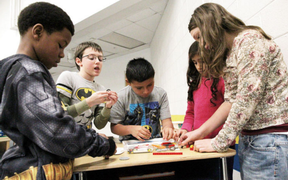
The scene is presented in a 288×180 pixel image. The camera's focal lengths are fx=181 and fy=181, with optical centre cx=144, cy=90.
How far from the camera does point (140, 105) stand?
1.25m

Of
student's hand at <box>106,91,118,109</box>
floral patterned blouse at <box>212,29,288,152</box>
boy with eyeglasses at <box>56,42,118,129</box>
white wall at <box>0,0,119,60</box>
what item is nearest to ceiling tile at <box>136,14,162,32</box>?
white wall at <box>0,0,119,60</box>

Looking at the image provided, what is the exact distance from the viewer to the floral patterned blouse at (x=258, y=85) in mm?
638

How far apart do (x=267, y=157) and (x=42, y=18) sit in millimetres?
913

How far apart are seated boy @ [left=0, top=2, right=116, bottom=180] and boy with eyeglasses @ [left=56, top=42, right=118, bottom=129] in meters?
0.37

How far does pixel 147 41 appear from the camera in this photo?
183 inches

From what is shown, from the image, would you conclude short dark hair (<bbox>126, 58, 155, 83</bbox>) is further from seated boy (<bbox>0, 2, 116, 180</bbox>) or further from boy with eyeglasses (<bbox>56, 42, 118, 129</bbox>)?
seated boy (<bbox>0, 2, 116, 180</bbox>)

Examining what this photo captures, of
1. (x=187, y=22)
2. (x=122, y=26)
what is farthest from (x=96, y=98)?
(x=122, y=26)

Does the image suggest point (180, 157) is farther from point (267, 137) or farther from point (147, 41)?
point (147, 41)

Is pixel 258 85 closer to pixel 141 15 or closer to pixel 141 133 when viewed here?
pixel 141 133

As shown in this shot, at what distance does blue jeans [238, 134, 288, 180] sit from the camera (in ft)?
2.04

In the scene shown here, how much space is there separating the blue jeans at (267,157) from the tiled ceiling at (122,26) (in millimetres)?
2468

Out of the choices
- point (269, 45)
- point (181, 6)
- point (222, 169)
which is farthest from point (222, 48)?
point (181, 6)

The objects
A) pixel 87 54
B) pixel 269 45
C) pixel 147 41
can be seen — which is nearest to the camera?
pixel 269 45

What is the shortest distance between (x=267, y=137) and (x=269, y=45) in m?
0.33
